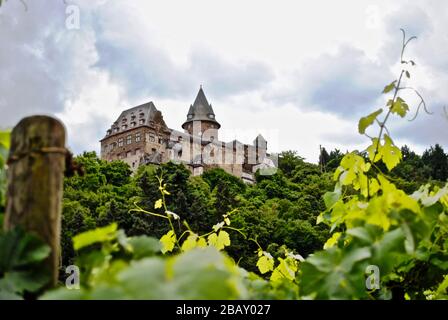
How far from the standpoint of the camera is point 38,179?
1036 millimetres

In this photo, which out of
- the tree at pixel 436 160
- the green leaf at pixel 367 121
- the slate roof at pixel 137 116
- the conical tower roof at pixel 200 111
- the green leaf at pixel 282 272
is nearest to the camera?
the green leaf at pixel 367 121

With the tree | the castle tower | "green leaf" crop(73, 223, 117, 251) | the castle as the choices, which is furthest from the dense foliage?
the castle tower

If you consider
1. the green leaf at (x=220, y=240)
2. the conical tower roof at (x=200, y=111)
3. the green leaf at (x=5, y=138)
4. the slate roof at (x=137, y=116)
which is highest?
the conical tower roof at (x=200, y=111)

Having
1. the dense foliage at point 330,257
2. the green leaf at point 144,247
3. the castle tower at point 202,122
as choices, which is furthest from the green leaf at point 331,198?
the castle tower at point 202,122

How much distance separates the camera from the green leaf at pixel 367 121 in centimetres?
151

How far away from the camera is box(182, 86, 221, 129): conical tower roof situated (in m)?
75.0

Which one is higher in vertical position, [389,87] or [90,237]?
[389,87]

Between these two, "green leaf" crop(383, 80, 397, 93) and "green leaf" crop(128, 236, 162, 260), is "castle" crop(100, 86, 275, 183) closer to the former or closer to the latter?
"green leaf" crop(383, 80, 397, 93)

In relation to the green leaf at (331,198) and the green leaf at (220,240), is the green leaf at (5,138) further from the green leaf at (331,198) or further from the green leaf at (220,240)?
the green leaf at (220,240)

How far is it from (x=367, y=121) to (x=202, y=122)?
73.2 m

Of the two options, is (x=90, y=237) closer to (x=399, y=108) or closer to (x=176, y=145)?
(x=399, y=108)

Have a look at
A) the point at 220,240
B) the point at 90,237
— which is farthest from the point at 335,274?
the point at 220,240

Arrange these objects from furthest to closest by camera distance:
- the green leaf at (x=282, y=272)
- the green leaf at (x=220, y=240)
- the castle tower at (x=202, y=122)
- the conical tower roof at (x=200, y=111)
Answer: the conical tower roof at (x=200, y=111), the castle tower at (x=202, y=122), the green leaf at (x=220, y=240), the green leaf at (x=282, y=272)

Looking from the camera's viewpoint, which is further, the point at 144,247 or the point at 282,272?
the point at 282,272
